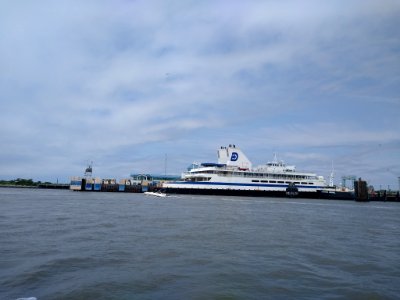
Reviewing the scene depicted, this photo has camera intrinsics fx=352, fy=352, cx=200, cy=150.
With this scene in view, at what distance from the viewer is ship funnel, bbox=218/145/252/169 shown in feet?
244

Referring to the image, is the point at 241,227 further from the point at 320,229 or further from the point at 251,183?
the point at 251,183

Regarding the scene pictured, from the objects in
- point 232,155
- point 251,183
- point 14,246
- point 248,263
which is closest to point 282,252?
point 248,263

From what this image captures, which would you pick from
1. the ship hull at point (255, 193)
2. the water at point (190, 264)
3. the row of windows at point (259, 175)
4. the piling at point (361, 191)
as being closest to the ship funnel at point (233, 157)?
the row of windows at point (259, 175)

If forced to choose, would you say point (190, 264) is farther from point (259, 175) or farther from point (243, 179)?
point (259, 175)

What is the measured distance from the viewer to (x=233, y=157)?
245 ft

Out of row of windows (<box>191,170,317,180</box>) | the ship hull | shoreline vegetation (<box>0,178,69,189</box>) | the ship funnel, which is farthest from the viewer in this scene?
shoreline vegetation (<box>0,178,69,189</box>)

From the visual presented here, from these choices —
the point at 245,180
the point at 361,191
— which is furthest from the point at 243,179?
the point at 361,191

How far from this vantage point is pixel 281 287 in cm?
875

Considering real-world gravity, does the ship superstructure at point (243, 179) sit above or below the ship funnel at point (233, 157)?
below

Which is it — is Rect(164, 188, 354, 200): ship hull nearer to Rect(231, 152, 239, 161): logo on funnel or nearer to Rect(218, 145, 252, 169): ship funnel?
Rect(218, 145, 252, 169): ship funnel

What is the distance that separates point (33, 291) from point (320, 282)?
7.02 metres

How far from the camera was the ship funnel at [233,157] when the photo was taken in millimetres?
74312

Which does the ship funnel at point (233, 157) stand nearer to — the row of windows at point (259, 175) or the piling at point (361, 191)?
the row of windows at point (259, 175)

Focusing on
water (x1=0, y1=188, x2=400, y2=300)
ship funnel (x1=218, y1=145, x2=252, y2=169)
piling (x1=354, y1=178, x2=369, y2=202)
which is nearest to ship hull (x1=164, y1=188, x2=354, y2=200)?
piling (x1=354, y1=178, x2=369, y2=202)
